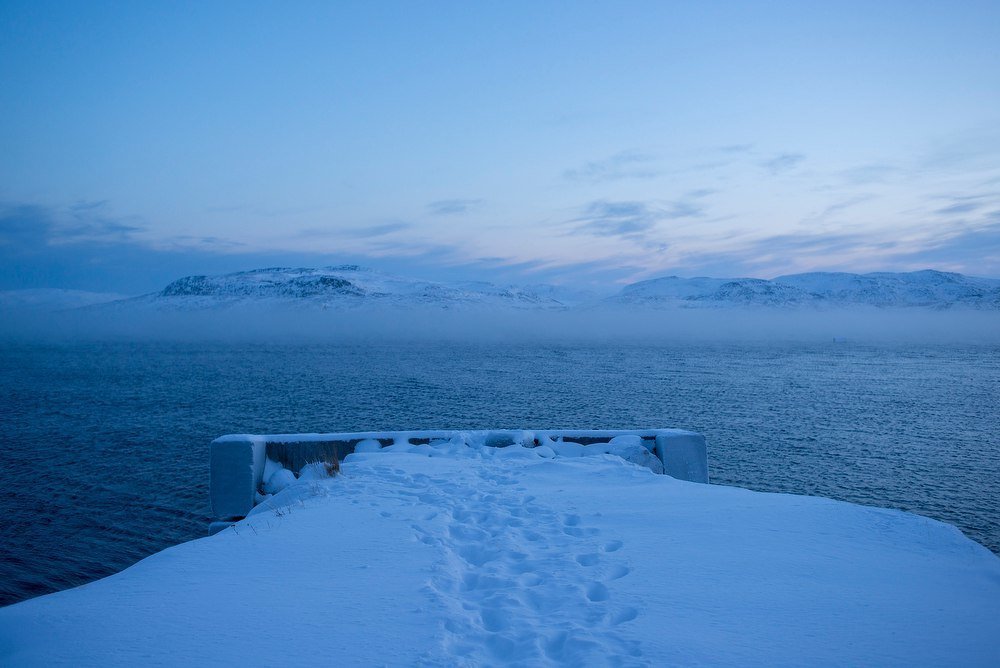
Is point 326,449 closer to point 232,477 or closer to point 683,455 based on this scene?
point 232,477

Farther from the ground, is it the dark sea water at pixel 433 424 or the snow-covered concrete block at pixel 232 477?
the snow-covered concrete block at pixel 232 477

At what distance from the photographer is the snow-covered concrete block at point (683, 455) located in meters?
11.6

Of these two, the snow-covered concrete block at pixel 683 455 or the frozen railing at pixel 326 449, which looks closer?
the frozen railing at pixel 326 449

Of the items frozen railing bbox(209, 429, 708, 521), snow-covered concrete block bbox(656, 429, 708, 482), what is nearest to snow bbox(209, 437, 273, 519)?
Result: frozen railing bbox(209, 429, 708, 521)

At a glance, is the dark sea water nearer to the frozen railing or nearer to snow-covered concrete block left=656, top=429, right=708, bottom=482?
the frozen railing

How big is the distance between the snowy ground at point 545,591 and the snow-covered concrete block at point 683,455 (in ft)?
10.4

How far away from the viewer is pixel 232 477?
10.8 meters

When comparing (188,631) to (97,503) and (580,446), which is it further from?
(97,503)

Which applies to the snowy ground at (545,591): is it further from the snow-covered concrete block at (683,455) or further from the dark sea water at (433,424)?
the dark sea water at (433,424)

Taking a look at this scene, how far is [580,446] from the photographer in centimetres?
1170

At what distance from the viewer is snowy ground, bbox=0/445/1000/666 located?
4.37 metres

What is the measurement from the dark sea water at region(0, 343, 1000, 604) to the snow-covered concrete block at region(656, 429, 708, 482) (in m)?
6.68

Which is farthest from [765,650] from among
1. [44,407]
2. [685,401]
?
[44,407]

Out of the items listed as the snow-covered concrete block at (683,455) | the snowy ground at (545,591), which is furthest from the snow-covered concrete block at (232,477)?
the snow-covered concrete block at (683,455)
